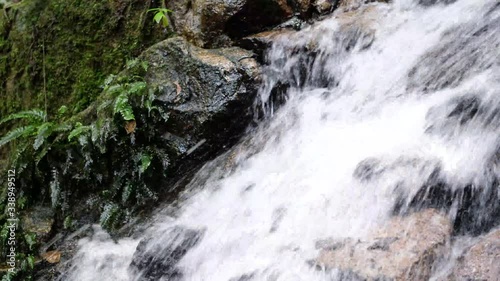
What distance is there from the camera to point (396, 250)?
3.00m

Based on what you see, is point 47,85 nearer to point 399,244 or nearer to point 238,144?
point 238,144

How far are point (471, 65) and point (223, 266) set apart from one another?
9.44 feet

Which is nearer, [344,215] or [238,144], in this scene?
[344,215]

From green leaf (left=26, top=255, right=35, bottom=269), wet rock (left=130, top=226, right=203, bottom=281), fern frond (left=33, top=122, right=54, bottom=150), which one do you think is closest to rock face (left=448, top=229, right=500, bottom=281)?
wet rock (left=130, top=226, right=203, bottom=281)

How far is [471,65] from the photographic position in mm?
4309

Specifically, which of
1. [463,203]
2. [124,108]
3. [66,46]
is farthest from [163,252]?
[66,46]

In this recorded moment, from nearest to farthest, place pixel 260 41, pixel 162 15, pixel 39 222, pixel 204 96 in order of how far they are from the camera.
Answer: pixel 204 96, pixel 39 222, pixel 260 41, pixel 162 15

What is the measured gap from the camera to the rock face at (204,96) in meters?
5.01

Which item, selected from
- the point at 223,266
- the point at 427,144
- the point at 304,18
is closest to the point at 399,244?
the point at 427,144

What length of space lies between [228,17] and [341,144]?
7.56ft

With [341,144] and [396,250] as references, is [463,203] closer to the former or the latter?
[396,250]

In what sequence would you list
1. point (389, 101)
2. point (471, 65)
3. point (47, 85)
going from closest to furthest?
1. point (471, 65)
2. point (389, 101)
3. point (47, 85)

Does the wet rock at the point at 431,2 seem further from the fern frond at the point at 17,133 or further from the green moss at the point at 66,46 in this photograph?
the fern frond at the point at 17,133

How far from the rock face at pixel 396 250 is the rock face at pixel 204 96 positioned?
2139mm
